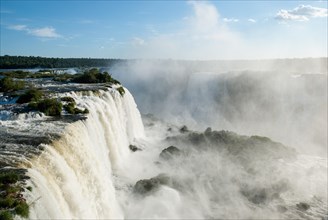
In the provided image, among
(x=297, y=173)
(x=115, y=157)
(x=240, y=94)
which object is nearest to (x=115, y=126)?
(x=115, y=157)

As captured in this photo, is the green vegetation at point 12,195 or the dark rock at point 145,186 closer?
the green vegetation at point 12,195

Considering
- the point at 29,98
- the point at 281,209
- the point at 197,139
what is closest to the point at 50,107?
the point at 29,98

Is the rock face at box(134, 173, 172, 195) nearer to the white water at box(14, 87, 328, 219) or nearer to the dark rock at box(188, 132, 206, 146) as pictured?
the white water at box(14, 87, 328, 219)

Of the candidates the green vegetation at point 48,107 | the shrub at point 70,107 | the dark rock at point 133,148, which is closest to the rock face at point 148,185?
the shrub at point 70,107

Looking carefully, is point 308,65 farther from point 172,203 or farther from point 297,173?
point 172,203

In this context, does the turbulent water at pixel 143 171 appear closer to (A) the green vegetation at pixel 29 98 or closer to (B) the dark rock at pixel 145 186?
(B) the dark rock at pixel 145 186

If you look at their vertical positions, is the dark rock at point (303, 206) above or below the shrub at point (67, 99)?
below

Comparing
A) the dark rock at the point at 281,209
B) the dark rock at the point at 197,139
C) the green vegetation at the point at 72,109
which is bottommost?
the dark rock at the point at 281,209
